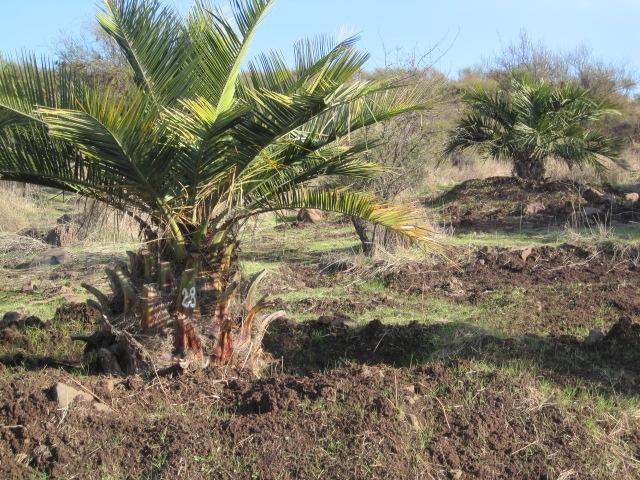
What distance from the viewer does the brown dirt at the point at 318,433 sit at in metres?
4.74

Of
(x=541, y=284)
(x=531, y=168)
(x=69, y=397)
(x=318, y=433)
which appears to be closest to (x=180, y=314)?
(x=69, y=397)

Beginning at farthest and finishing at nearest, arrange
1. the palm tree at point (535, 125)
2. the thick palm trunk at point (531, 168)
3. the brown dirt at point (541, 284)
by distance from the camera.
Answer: the thick palm trunk at point (531, 168) < the palm tree at point (535, 125) < the brown dirt at point (541, 284)

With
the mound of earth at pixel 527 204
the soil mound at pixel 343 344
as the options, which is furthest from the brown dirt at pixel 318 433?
the mound of earth at pixel 527 204

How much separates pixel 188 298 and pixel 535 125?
12859mm

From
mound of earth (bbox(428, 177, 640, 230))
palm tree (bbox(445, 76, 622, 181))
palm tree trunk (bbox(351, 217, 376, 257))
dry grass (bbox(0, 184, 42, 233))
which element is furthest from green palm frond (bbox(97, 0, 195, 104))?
palm tree (bbox(445, 76, 622, 181))

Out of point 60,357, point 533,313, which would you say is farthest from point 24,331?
point 533,313

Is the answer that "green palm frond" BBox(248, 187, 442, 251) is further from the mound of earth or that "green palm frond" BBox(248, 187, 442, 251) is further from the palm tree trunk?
the mound of earth

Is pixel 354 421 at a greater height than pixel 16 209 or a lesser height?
lesser

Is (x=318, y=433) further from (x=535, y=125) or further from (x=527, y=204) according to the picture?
(x=535, y=125)

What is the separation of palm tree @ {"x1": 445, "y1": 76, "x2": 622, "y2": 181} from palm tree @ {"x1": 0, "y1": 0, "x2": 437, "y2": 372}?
11069mm

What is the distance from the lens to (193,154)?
5.72 metres

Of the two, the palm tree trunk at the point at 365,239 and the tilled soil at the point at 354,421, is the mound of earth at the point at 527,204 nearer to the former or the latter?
the palm tree trunk at the point at 365,239

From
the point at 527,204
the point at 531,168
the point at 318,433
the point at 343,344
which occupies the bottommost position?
the point at 318,433

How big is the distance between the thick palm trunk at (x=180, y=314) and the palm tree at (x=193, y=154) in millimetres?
11
